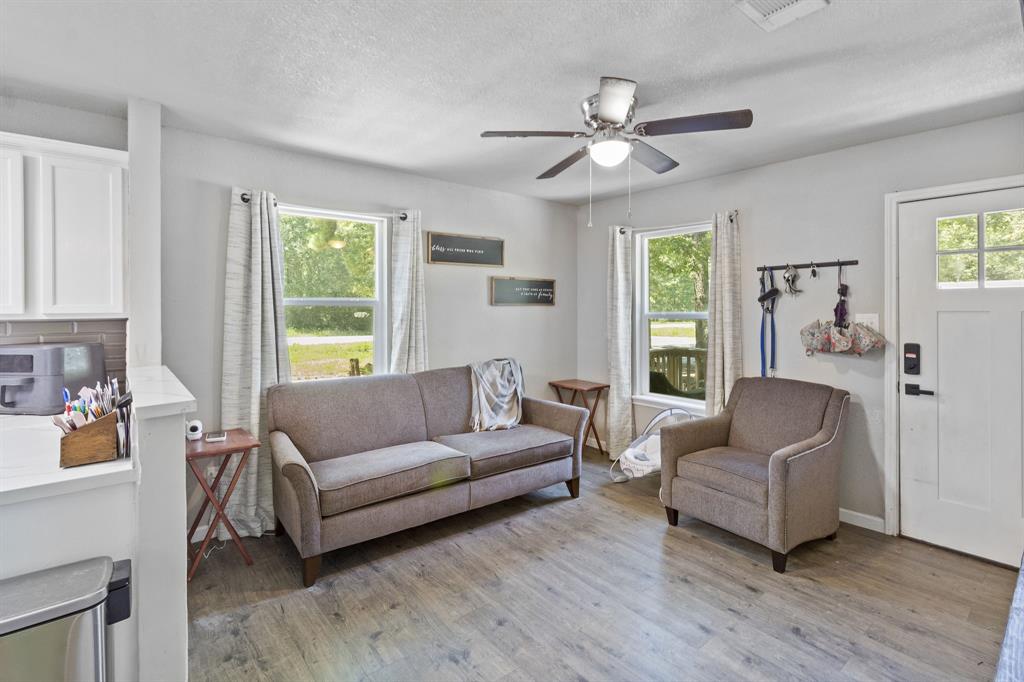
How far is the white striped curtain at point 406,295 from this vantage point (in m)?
3.83

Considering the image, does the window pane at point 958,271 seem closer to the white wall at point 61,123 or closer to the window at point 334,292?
the window at point 334,292

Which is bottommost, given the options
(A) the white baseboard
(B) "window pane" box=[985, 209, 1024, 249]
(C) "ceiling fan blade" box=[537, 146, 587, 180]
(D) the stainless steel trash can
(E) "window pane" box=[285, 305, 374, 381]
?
(A) the white baseboard

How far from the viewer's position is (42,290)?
2369 millimetres

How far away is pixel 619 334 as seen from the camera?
4.62 meters

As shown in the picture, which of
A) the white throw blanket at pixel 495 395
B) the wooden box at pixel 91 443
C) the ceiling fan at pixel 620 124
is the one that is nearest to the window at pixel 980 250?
the ceiling fan at pixel 620 124

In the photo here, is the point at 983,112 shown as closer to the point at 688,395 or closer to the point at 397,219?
the point at 688,395

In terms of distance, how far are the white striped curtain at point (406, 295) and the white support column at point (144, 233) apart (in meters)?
1.54

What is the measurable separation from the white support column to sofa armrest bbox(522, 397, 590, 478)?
255 cm

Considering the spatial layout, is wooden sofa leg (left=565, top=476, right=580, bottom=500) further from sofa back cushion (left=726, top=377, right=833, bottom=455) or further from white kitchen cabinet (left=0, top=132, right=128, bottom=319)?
white kitchen cabinet (left=0, top=132, right=128, bottom=319)

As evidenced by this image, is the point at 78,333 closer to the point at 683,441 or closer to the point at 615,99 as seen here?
the point at 615,99

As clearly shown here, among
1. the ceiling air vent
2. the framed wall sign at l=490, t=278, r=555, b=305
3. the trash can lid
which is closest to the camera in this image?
the trash can lid

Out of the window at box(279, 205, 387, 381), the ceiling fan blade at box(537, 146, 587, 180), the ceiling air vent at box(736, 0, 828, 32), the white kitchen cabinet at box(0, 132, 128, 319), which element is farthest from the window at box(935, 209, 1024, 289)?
the white kitchen cabinet at box(0, 132, 128, 319)

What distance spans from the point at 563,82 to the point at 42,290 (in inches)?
104

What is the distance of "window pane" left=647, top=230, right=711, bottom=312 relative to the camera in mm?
4293
